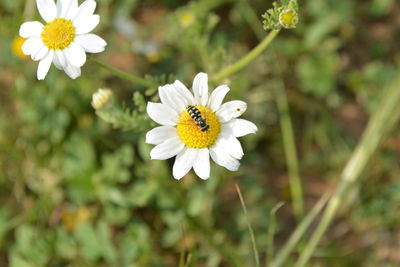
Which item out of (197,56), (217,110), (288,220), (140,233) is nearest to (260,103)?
(197,56)

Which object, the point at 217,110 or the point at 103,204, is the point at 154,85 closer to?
the point at 217,110

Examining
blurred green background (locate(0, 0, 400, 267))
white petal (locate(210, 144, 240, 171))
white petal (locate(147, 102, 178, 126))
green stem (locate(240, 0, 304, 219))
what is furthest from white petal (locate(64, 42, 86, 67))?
green stem (locate(240, 0, 304, 219))

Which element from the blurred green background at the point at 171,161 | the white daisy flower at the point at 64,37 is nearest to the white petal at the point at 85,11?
the white daisy flower at the point at 64,37

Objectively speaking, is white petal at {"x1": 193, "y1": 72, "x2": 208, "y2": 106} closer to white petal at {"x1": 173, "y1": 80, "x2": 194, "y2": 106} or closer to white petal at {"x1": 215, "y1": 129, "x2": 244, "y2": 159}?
white petal at {"x1": 173, "y1": 80, "x2": 194, "y2": 106}

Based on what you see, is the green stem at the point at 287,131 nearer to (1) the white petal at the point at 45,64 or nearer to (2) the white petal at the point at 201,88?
(2) the white petal at the point at 201,88

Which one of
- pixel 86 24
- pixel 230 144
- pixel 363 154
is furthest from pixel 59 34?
pixel 363 154

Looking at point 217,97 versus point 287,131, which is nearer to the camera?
point 217,97

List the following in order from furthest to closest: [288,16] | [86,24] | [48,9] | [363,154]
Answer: [363,154]
[48,9]
[86,24]
[288,16]

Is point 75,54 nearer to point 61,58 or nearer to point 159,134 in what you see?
point 61,58
